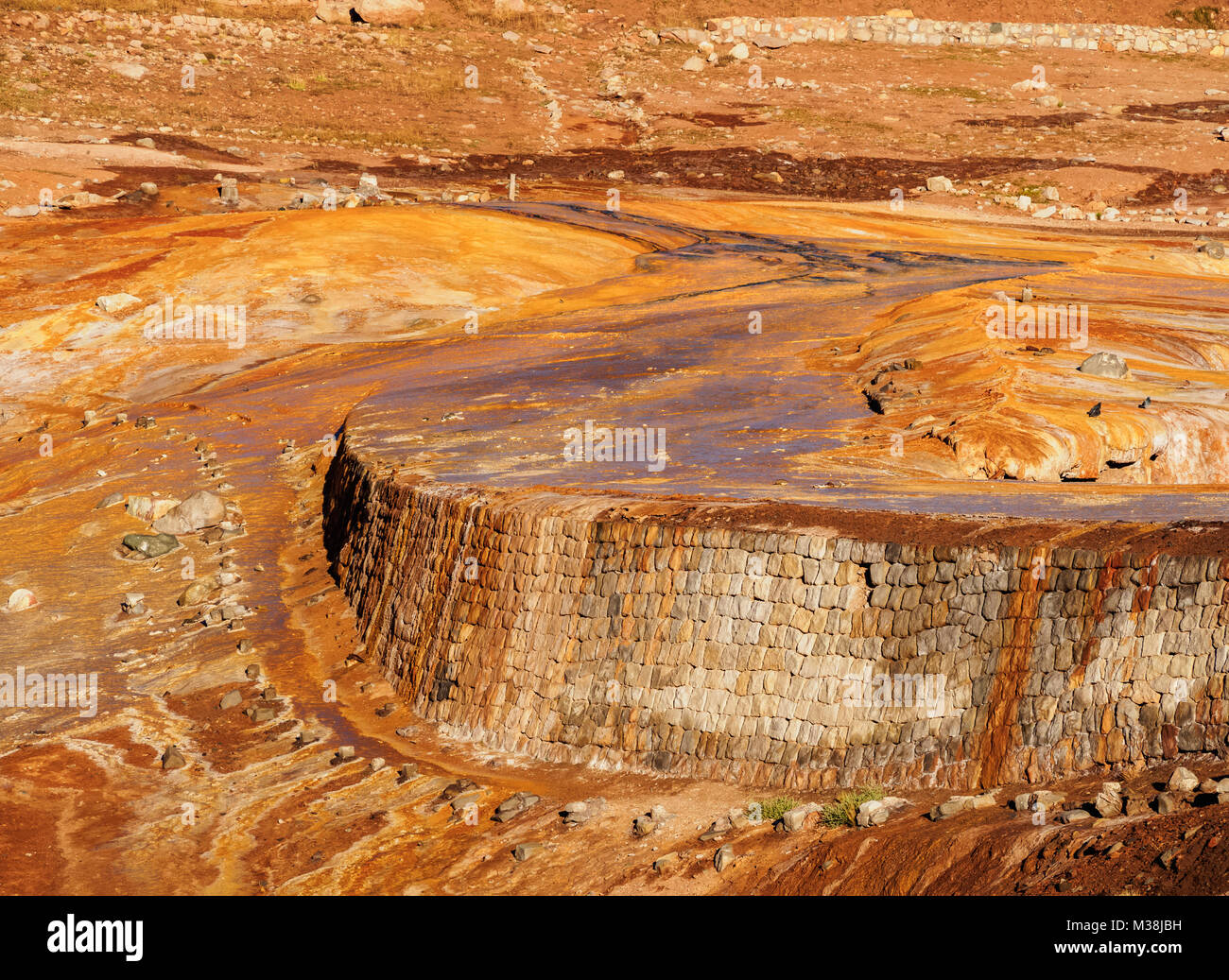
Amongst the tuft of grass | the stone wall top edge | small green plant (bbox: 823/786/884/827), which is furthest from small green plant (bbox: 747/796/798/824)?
the tuft of grass

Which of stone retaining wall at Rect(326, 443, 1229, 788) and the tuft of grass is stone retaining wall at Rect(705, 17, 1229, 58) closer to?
the tuft of grass

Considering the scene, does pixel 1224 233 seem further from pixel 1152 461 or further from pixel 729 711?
pixel 729 711

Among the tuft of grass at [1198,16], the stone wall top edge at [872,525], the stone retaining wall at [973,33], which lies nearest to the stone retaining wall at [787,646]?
the stone wall top edge at [872,525]

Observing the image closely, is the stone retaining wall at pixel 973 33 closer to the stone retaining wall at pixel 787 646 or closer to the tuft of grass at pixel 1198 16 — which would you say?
the tuft of grass at pixel 1198 16
